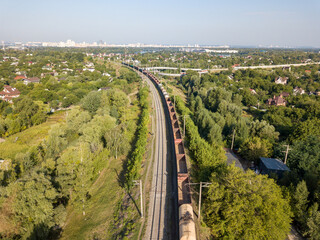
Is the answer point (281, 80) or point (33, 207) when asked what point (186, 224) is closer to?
point (33, 207)

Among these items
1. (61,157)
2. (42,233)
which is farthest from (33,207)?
(61,157)

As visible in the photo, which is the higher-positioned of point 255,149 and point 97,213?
point 255,149

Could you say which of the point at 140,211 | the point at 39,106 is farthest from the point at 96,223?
the point at 39,106

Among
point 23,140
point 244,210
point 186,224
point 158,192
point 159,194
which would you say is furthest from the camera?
point 23,140

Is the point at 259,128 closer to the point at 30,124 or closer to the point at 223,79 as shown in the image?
the point at 30,124

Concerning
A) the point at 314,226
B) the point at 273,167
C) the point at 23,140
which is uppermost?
the point at 273,167

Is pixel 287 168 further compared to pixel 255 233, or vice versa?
pixel 287 168

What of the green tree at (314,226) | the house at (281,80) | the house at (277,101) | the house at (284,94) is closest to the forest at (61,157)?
the green tree at (314,226)
